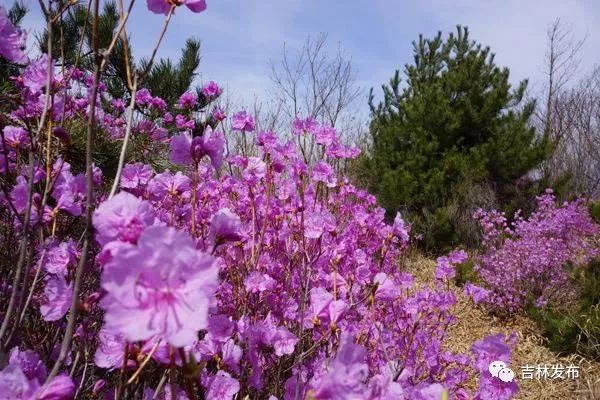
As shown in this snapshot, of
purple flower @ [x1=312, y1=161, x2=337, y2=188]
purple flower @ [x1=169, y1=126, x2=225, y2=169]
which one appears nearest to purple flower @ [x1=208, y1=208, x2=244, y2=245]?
purple flower @ [x1=169, y1=126, x2=225, y2=169]

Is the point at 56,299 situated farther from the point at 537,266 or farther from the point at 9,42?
the point at 537,266

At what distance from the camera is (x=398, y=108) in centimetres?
920

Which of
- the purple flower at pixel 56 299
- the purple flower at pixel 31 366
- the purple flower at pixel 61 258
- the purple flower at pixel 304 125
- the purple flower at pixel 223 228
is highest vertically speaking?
the purple flower at pixel 304 125

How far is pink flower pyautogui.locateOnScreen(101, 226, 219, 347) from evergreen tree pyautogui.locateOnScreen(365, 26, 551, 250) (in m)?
7.85

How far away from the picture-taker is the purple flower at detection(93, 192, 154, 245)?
2.27ft

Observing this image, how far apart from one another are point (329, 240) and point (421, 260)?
19.2ft

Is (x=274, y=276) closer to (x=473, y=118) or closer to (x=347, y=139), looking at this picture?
(x=473, y=118)

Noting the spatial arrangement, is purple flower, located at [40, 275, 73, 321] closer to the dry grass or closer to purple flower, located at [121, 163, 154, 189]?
purple flower, located at [121, 163, 154, 189]

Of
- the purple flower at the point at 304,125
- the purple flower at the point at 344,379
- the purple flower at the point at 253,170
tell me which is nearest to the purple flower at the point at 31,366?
the purple flower at the point at 344,379

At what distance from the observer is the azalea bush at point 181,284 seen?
0.63 meters

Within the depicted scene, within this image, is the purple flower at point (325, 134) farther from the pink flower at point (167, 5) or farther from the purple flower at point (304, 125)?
the pink flower at point (167, 5)

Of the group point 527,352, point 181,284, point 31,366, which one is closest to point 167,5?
point 181,284

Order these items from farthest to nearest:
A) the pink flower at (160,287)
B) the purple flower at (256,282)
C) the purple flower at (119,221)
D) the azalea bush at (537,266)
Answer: the azalea bush at (537,266) → the purple flower at (256,282) → the purple flower at (119,221) → the pink flower at (160,287)

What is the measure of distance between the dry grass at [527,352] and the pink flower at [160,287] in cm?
403
